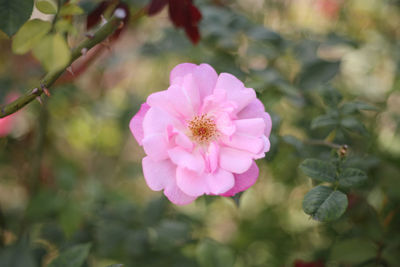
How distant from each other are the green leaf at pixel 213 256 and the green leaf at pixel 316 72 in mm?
476

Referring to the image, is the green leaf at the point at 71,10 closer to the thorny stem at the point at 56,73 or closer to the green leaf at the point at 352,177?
the thorny stem at the point at 56,73

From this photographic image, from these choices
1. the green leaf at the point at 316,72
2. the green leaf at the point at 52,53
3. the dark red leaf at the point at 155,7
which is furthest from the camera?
the green leaf at the point at 316,72

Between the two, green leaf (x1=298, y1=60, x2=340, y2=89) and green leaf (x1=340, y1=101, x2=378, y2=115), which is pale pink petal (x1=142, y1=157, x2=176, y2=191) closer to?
green leaf (x1=340, y1=101, x2=378, y2=115)

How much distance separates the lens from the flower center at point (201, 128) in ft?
2.01

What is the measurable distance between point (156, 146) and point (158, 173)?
1.7 inches

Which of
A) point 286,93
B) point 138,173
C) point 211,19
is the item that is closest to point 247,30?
point 211,19

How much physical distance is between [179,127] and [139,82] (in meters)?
1.52

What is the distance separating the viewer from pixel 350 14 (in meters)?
1.54

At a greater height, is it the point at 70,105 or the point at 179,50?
the point at 179,50

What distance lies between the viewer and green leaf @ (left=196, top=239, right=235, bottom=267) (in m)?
0.76

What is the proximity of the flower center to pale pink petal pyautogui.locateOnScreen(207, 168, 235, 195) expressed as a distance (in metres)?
0.09

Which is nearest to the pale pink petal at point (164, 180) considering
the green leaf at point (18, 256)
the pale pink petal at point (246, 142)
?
the pale pink petal at point (246, 142)

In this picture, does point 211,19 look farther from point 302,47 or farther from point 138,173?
point 138,173

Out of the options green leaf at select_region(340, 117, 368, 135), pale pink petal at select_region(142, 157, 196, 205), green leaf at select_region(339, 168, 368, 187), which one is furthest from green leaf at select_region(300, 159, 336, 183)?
pale pink petal at select_region(142, 157, 196, 205)
